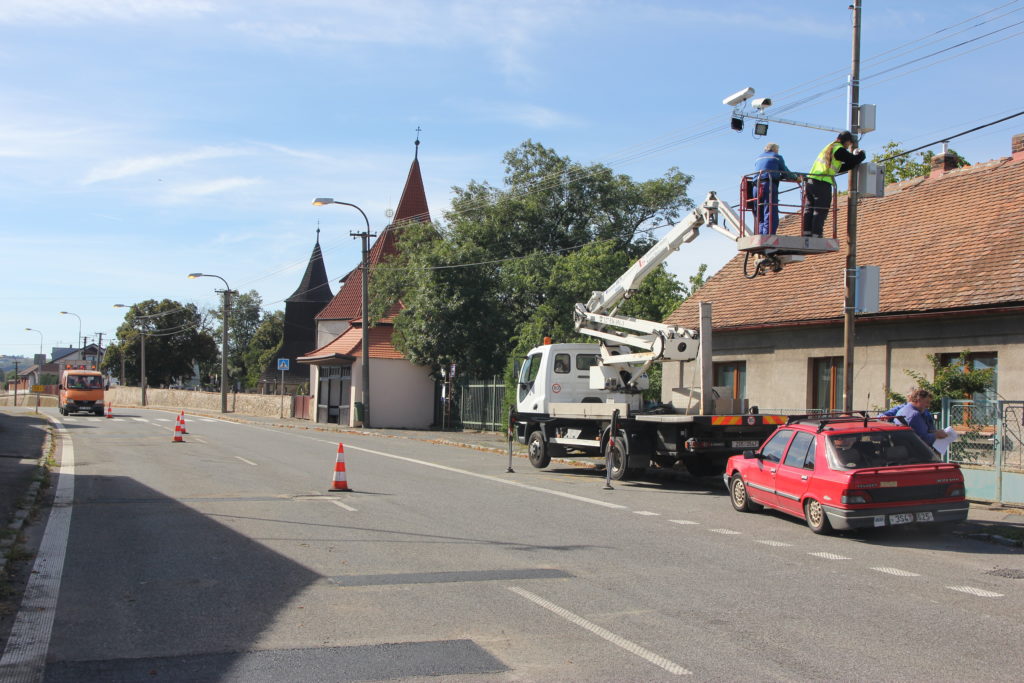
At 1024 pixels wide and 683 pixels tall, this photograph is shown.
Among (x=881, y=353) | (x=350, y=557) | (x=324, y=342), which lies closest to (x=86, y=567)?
(x=350, y=557)

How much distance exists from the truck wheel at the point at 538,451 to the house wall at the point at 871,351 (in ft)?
9.56

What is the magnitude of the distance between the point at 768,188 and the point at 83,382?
4171cm

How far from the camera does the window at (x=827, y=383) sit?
2025cm

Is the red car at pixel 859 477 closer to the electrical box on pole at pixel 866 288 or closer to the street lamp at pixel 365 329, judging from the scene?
the electrical box on pole at pixel 866 288

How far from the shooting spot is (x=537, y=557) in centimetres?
925

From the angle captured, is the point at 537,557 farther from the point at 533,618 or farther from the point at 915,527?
the point at 915,527

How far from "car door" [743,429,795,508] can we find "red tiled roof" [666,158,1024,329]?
6.67m

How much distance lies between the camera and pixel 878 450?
1078cm

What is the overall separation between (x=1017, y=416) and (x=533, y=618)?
9859 millimetres

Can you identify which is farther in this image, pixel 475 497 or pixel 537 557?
pixel 475 497

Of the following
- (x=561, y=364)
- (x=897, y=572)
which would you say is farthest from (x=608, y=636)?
(x=561, y=364)

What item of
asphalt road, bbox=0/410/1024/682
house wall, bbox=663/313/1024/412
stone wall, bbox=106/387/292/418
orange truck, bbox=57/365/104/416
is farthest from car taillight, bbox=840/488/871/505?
orange truck, bbox=57/365/104/416

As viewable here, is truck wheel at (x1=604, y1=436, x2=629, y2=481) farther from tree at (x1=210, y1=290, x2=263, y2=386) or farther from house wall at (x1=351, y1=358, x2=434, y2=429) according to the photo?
tree at (x1=210, y1=290, x2=263, y2=386)

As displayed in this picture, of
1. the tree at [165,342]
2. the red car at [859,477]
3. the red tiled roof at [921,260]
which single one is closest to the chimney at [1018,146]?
the red tiled roof at [921,260]
